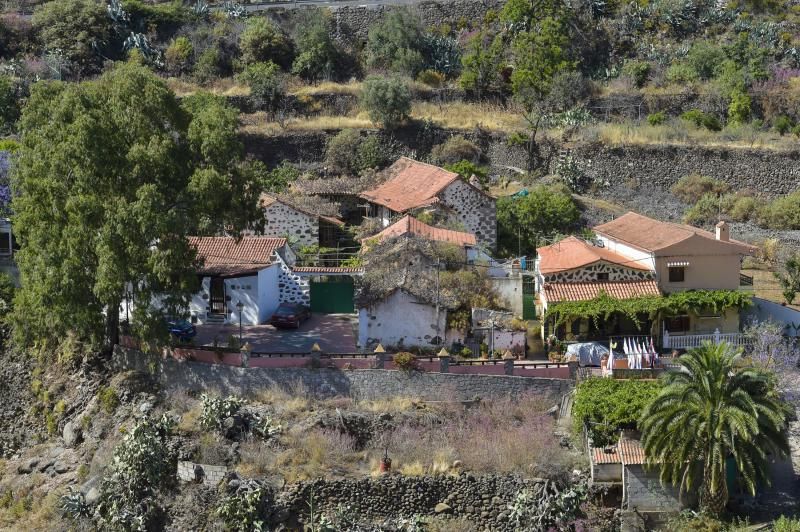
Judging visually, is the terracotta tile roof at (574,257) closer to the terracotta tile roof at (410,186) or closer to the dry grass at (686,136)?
the terracotta tile roof at (410,186)

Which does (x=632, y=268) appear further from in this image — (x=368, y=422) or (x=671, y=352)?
(x=368, y=422)

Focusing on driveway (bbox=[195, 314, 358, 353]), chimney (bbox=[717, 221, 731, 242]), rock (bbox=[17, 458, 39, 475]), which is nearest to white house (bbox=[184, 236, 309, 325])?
driveway (bbox=[195, 314, 358, 353])

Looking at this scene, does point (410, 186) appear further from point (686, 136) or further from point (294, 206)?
point (686, 136)

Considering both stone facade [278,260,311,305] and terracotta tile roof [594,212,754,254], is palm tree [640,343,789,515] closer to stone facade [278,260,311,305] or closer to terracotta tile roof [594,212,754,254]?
terracotta tile roof [594,212,754,254]

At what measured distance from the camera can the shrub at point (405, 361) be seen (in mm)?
29844

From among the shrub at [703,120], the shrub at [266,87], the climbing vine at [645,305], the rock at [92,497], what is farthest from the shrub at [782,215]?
the rock at [92,497]

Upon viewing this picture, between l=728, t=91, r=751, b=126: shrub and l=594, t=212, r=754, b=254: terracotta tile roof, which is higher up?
l=728, t=91, r=751, b=126: shrub

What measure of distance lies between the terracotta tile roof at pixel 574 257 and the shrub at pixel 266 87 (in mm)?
21107

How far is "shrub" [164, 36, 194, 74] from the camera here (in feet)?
191

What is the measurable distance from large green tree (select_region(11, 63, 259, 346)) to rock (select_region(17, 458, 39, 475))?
3412 mm

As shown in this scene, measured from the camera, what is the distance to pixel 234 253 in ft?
118

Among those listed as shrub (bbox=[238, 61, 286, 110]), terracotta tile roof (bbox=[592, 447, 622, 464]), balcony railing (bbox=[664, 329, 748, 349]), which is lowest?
terracotta tile roof (bbox=[592, 447, 622, 464])

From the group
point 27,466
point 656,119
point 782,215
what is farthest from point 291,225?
point 656,119

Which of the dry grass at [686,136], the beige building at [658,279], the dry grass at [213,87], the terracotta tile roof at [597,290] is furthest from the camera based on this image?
the dry grass at [213,87]
